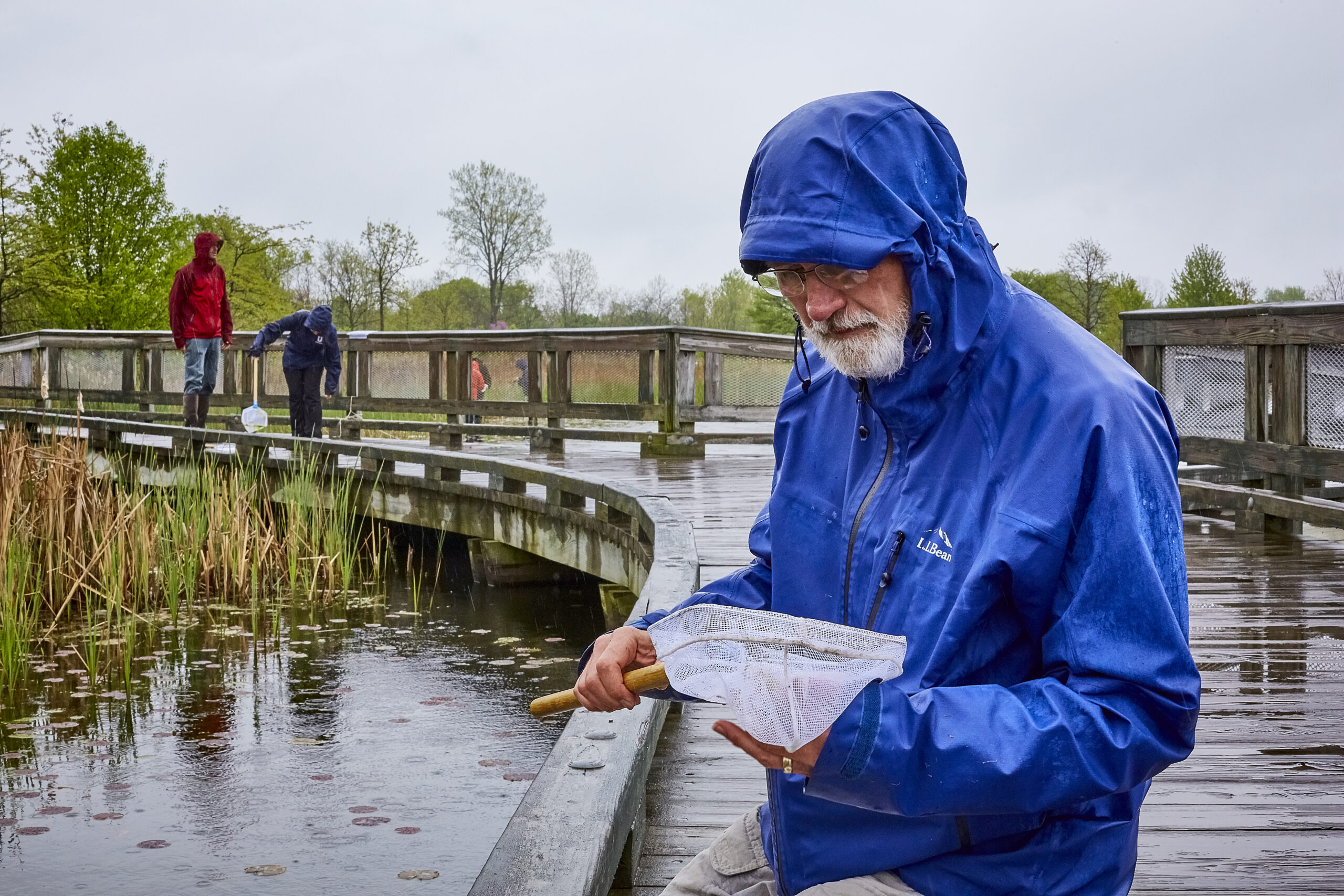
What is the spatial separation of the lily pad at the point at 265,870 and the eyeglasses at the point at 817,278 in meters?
3.75

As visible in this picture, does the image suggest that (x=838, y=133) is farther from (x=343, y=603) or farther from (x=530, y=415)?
(x=530, y=415)

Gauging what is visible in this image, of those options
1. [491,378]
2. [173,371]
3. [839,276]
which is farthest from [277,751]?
[173,371]

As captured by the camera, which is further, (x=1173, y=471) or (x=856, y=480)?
(x=856, y=480)

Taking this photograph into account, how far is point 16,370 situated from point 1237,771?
17994 millimetres

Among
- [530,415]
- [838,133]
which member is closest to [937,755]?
[838,133]

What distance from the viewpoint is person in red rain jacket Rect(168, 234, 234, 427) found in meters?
12.9

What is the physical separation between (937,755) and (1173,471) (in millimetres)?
411

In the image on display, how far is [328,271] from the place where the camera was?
139 feet

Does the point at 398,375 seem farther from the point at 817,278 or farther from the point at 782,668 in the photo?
the point at 782,668

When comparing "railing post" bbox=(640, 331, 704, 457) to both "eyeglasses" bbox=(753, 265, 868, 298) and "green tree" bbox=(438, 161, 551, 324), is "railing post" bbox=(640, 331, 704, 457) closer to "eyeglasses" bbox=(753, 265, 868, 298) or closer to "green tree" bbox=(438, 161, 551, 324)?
"eyeglasses" bbox=(753, 265, 868, 298)

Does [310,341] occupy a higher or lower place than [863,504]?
higher

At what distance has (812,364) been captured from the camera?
70.6 inches

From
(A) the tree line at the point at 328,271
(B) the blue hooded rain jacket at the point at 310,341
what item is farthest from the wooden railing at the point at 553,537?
(A) the tree line at the point at 328,271

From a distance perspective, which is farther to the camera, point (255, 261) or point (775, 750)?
point (255, 261)
